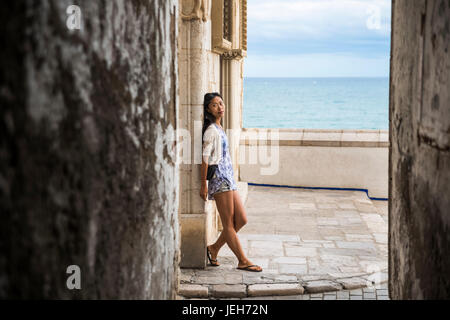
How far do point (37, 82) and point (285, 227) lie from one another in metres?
6.67

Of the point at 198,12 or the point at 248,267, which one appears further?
the point at 248,267

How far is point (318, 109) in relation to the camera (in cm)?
9331

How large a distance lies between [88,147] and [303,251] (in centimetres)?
530

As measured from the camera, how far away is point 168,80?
5.46 feet

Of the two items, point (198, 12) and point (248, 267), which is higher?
point (198, 12)

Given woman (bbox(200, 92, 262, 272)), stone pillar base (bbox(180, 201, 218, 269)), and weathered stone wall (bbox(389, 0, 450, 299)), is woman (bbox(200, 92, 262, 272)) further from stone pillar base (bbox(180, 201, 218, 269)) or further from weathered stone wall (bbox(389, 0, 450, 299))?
weathered stone wall (bbox(389, 0, 450, 299))

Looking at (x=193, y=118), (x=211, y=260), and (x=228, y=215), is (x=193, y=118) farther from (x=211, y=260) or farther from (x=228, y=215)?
(x=211, y=260)

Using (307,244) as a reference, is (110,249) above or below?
above

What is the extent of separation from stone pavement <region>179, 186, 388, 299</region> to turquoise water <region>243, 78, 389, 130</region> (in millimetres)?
69804

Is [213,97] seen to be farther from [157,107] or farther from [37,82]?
[37,82]

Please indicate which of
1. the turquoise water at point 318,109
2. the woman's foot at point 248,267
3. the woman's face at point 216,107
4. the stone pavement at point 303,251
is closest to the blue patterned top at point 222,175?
the woman's face at point 216,107

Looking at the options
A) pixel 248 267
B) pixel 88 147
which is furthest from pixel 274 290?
pixel 88 147

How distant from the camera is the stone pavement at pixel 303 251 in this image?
4988 mm
